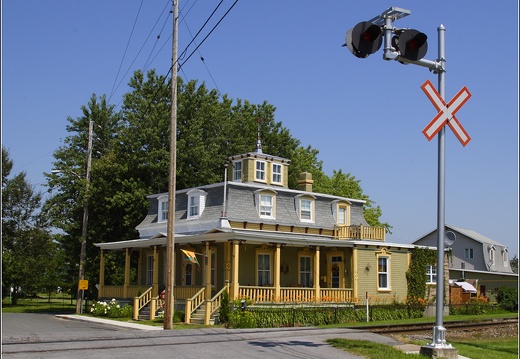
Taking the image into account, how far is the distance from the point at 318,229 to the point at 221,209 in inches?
233

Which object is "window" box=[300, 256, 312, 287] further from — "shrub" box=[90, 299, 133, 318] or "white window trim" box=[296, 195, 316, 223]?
"shrub" box=[90, 299, 133, 318]

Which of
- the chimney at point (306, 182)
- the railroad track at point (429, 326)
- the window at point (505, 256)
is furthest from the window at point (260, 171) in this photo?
the window at point (505, 256)

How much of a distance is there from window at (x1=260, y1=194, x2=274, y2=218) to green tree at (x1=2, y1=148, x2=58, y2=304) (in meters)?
25.5

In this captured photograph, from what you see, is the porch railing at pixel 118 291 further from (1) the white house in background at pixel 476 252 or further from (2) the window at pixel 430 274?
(1) the white house in background at pixel 476 252

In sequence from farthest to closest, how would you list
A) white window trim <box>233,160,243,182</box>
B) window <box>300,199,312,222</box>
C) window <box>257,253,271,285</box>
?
1. white window trim <box>233,160,243,182</box>
2. window <box>300,199,312,222</box>
3. window <box>257,253,271,285</box>

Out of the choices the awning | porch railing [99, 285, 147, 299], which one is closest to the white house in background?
the awning

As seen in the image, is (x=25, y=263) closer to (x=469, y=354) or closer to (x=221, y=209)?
(x=221, y=209)

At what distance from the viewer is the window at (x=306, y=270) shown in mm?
34219

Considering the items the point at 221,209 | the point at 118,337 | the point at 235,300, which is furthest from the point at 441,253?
the point at 221,209

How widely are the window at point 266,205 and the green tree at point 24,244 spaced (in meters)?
25.5

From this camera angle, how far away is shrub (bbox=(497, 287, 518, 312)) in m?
42.3

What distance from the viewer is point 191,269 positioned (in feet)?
110

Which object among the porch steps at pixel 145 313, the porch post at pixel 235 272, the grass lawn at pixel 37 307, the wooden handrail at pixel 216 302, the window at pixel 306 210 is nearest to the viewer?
the wooden handrail at pixel 216 302

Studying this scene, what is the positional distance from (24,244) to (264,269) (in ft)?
108
